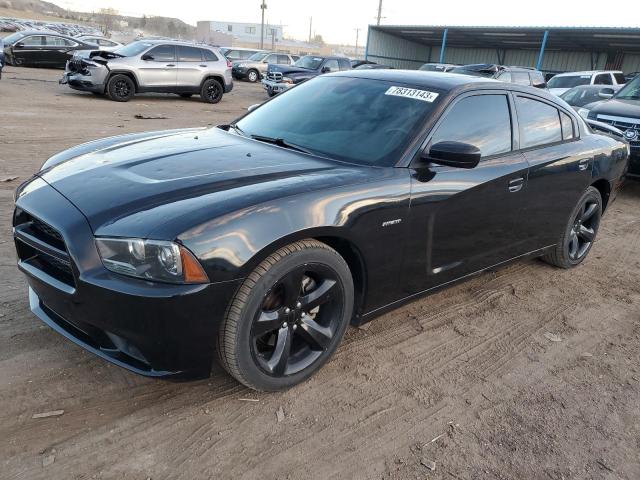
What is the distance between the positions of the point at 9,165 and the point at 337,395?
19.8ft

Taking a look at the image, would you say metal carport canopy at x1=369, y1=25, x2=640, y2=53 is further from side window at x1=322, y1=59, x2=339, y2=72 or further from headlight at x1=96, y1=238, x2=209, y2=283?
headlight at x1=96, y1=238, x2=209, y2=283

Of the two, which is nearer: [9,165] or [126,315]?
[126,315]

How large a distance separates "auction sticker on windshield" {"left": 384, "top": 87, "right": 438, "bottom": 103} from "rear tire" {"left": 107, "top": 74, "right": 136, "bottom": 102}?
12.6 meters

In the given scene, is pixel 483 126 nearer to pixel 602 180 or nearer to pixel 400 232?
pixel 400 232

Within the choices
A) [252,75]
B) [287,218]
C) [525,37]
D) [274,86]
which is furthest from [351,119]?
[525,37]

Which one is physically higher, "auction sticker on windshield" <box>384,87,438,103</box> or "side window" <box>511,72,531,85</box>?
"auction sticker on windshield" <box>384,87,438,103</box>

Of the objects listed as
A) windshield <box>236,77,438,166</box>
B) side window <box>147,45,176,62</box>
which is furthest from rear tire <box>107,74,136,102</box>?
windshield <box>236,77,438,166</box>

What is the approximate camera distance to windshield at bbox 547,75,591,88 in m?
16.9

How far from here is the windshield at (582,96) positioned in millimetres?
12141

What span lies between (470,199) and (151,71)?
1350cm

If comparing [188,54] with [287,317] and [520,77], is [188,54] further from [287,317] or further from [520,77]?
[287,317]

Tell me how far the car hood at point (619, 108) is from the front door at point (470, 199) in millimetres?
5494

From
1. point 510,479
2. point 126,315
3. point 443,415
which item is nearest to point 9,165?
point 126,315

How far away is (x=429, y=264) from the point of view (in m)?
3.26
